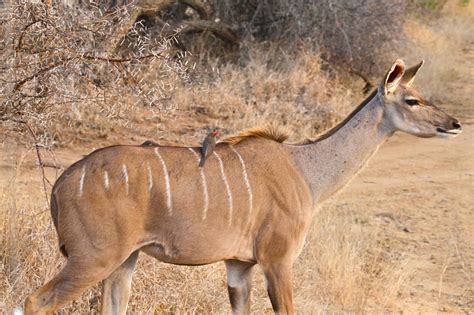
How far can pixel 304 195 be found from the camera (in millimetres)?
5121

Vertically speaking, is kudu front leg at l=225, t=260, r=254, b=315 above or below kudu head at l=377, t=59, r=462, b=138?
below

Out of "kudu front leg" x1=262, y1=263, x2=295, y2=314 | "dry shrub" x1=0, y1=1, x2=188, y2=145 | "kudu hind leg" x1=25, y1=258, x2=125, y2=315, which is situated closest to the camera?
"kudu hind leg" x1=25, y1=258, x2=125, y2=315

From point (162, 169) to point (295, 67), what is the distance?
693 centimetres

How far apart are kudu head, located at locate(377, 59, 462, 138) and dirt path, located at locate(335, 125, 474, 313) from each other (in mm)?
1864

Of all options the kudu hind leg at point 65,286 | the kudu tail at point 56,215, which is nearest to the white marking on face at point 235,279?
the kudu hind leg at point 65,286

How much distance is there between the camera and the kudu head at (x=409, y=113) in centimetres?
532

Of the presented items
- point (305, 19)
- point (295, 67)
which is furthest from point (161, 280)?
point (305, 19)

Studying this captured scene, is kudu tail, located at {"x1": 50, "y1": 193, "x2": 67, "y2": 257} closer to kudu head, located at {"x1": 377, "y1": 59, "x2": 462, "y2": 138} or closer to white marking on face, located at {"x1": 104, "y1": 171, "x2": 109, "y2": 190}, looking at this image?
white marking on face, located at {"x1": 104, "y1": 171, "x2": 109, "y2": 190}

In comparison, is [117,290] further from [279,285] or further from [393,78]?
[393,78]

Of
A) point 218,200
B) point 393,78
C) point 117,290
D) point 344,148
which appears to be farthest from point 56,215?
point 393,78

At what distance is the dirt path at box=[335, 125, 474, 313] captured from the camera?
24.0 feet

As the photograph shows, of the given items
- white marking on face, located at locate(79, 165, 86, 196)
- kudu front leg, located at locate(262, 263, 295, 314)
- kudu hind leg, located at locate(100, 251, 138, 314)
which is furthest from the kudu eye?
white marking on face, located at locate(79, 165, 86, 196)

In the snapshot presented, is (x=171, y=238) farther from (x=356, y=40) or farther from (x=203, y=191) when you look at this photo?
(x=356, y=40)

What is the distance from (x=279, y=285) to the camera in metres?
4.86
